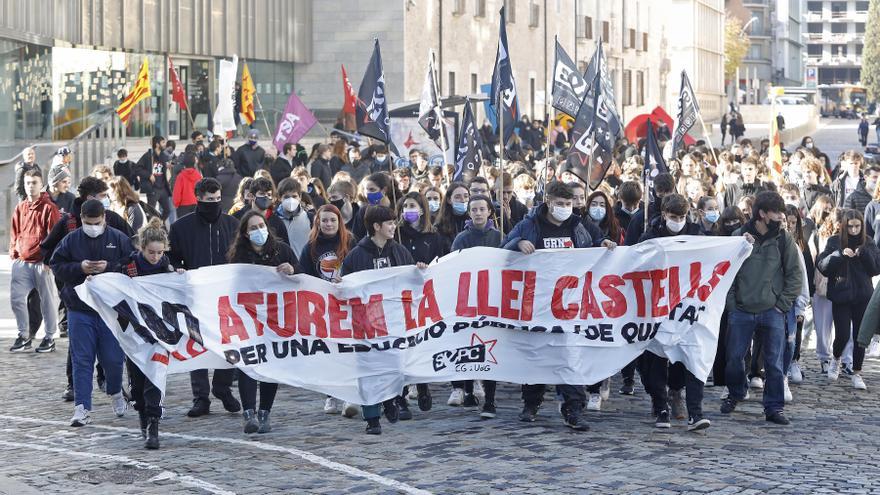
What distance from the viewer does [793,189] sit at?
15312mm

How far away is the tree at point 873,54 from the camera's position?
163 metres

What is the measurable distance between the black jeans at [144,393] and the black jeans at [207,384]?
2.71 feet

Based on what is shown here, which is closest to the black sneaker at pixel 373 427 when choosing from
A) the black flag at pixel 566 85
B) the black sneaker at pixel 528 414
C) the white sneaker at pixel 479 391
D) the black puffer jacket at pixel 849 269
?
the black sneaker at pixel 528 414

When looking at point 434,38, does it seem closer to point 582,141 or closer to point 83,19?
point 83,19

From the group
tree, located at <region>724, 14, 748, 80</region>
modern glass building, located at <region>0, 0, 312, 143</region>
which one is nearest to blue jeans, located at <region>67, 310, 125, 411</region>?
modern glass building, located at <region>0, 0, 312, 143</region>

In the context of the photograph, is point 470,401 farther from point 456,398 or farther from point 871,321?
point 871,321

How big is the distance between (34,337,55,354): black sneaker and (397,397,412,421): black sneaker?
4997 mm

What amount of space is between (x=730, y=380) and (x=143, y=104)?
3049 cm

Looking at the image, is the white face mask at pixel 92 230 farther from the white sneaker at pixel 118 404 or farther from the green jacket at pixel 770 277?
the green jacket at pixel 770 277

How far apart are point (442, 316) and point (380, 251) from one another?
63 cm

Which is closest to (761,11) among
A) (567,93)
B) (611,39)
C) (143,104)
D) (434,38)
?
(611,39)

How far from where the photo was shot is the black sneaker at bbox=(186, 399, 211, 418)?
1179 centimetres

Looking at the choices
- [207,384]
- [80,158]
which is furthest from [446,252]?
[80,158]

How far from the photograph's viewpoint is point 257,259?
37.1ft
